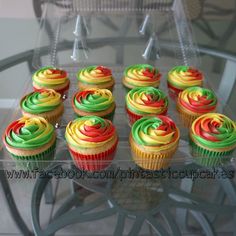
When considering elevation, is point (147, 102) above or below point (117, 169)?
above

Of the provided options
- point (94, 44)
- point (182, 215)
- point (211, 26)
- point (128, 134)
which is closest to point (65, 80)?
point (128, 134)

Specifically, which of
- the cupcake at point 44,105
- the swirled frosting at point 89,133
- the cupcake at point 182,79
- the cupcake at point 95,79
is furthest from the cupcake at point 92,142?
→ the cupcake at point 182,79

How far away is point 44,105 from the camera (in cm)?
94

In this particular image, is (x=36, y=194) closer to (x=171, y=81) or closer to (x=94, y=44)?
(x=171, y=81)

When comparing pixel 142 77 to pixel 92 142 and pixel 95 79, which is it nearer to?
pixel 95 79

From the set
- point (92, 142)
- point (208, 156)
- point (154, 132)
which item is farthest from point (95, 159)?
point (208, 156)

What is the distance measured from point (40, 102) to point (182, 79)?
462 mm

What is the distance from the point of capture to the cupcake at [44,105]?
94 cm

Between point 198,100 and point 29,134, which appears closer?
point 29,134

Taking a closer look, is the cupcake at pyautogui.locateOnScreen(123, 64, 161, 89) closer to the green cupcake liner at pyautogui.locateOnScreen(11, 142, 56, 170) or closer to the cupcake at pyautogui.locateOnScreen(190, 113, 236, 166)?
the cupcake at pyautogui.locateOnScreen(190, 113, 236, 166)

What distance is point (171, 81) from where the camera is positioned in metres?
1.12

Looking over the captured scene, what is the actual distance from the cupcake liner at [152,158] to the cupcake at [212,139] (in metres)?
0.07

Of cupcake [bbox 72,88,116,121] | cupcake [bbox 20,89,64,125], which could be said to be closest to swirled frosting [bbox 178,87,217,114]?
cupcake [bbox 72,88,116,121]

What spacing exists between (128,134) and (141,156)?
0.11 m
